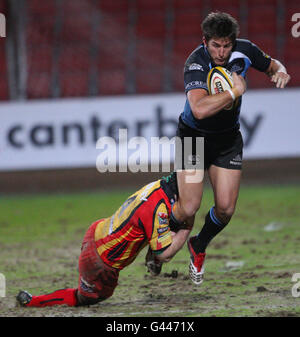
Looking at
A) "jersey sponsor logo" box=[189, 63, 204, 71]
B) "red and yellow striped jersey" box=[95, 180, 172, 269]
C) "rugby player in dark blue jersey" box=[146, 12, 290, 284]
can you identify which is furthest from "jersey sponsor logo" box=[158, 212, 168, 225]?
"jersey sponsor logo" box=[189, 63, 204, 71]

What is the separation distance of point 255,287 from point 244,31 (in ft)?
31.3

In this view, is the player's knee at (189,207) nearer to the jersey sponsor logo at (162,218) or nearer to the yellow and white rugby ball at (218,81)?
the jersey sponsor logo at (162,218)

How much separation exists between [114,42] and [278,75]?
9.30 m

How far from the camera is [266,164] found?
41.5 ft

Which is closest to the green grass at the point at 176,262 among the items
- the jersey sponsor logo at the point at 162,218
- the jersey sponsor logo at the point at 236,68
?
the jersey sponsor logo at the point at 162,218

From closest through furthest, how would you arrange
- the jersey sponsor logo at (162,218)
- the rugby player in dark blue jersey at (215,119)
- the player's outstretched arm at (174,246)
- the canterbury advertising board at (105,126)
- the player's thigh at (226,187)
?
the jersey sponsor logo at (162,218) → the player's outstretched arm at (174,246) → the rugby player in dark blue jersey at (215,119) → the player's thigh at (226,187) → the canterbury advertising board at (105,126)

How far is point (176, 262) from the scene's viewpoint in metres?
6.68

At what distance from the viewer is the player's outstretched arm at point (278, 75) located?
5.30 m

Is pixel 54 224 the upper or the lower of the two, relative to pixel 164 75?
lower

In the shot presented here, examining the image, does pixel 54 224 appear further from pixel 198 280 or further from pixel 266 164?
pixel 266 164

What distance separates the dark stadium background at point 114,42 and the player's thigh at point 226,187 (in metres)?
7.86

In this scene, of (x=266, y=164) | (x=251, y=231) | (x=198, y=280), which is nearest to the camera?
(x=198, y=280)

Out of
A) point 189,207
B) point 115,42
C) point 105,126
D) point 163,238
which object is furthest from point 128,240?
point 115,42

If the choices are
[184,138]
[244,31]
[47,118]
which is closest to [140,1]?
[244,31]
